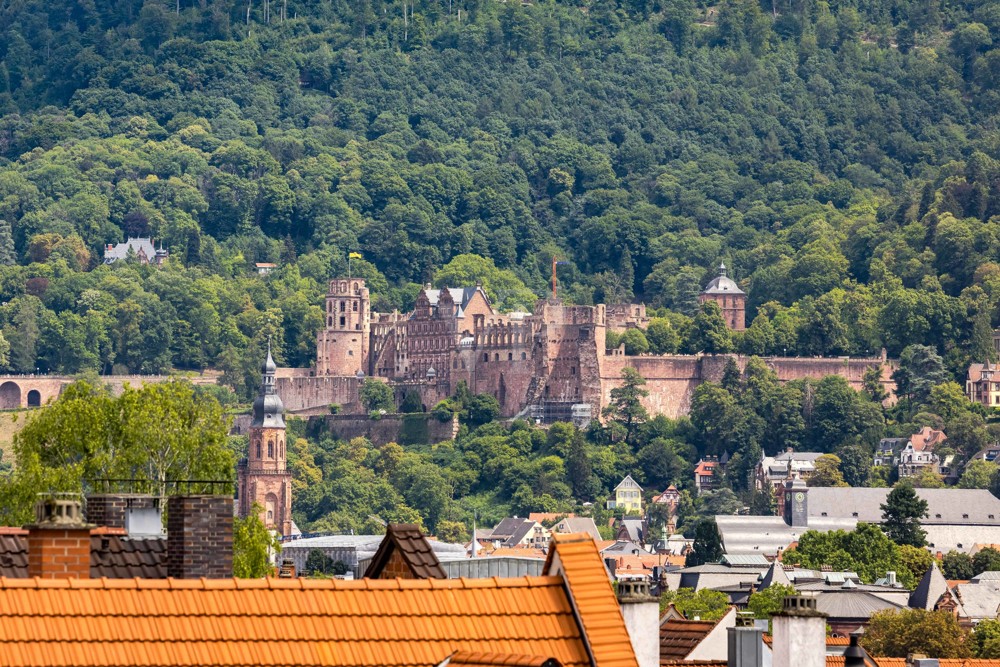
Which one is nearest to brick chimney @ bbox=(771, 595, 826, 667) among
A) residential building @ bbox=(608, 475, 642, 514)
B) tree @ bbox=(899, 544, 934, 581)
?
tree @ bbox=(899, 544, 934, 581)

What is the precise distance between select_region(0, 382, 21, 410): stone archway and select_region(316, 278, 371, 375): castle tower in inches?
673

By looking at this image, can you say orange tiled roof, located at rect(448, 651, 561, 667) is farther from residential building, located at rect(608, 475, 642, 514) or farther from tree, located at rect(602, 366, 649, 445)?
tree, located at rect(602, 366, 649, 445)

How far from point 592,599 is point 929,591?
263 ft

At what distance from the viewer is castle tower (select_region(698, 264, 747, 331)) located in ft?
557

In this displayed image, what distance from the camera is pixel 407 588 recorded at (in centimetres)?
1299

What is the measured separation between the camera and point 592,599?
42.3ft

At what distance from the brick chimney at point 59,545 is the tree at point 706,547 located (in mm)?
100708

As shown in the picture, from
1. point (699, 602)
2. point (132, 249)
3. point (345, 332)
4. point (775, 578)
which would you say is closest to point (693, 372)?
point (345, 332)

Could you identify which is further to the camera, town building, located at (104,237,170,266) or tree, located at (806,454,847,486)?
town building, located at (104,237,170,266)

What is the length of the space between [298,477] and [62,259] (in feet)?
168

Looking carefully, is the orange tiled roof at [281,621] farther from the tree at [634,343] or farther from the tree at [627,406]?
the tree at [634,343]

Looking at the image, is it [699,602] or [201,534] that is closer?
[201,534]

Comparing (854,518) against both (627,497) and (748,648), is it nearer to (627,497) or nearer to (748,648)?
(627,497)

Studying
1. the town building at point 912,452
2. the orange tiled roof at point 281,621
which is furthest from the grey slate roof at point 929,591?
Answer: the orange tiled roof at point 281,621
